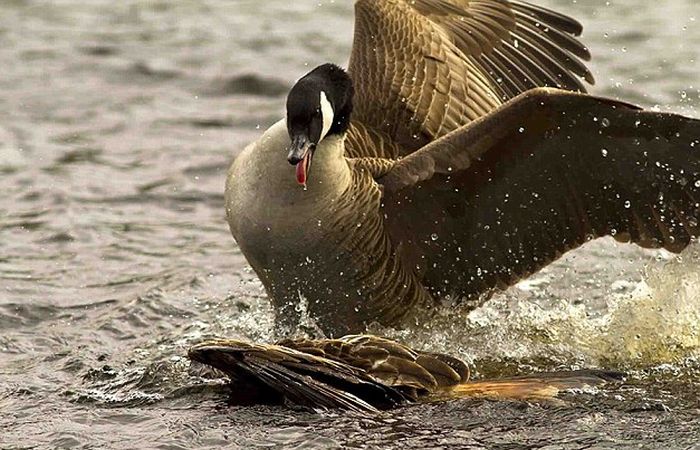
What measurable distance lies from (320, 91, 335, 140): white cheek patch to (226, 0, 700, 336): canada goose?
2cm

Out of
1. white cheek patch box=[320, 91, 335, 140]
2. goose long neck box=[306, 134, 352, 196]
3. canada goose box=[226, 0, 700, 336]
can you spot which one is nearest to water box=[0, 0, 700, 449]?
canada goose box=[226, 0, 700, 336]

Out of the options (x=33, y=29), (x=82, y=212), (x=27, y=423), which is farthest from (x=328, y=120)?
(x=33, y=29)

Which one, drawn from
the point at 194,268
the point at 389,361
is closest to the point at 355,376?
the point at 389,361

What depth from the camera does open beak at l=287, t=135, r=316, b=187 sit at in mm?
7336

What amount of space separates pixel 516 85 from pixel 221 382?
325 centimetres

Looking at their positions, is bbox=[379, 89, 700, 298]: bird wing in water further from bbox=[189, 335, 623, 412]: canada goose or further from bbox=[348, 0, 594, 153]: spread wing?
bbox=[189, 335, 623, 412]: canada goose

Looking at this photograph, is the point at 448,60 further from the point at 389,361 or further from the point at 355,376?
the point at 355,376

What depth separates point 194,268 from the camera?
1013 cm

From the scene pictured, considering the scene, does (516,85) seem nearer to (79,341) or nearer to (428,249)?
(428,249)

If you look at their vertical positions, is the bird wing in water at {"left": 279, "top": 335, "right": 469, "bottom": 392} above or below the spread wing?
below

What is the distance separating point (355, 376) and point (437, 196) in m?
1.61

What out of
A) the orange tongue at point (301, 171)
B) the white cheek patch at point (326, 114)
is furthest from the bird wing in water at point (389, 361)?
the white cheek patch at point (326, 114)

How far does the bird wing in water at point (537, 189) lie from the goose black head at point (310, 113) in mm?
575

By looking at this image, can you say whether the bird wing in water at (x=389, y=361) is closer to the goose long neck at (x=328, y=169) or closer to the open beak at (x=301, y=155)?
the open beak at (x=301, y=155)
